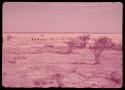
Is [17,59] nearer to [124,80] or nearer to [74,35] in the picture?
[74,35]

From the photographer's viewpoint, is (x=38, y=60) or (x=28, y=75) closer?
(x=28, y=75)

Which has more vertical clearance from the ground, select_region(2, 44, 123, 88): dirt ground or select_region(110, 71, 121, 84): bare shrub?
select_region(110, 71, 121, 84): bare shrub

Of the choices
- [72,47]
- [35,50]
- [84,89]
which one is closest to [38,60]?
[35,50]

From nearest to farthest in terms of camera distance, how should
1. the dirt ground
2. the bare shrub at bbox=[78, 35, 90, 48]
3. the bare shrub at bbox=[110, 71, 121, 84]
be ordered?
1. the bare shrub at bbox=[110, 71, 121, 84]
2. the dirt ground
3. the bare shrub at bbox=[78, 35, 90, 48]

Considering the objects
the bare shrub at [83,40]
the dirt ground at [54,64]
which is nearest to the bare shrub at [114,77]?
the dirt ground at [54,64]

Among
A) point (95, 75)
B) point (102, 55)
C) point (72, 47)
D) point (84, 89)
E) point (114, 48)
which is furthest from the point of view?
point (72, 47)

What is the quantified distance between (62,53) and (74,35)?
80cm

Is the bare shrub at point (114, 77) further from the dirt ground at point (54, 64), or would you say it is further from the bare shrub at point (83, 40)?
the bare shrub at point (83, 40)

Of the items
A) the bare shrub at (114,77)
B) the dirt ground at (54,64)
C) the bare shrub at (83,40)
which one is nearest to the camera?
the bare shrub at (114,77)

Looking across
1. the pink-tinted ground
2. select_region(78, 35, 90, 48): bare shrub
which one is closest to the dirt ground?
the pink-tinted ground

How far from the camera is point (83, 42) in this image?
20.5ft

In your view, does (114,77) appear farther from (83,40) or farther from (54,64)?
(54,64)

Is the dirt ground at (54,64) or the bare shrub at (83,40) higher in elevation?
the bare shrub at (83,40)

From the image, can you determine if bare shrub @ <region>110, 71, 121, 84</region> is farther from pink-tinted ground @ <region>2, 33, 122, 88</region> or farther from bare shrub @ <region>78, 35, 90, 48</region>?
bare shrub @ <region>78, 35, 90, 48</region>
